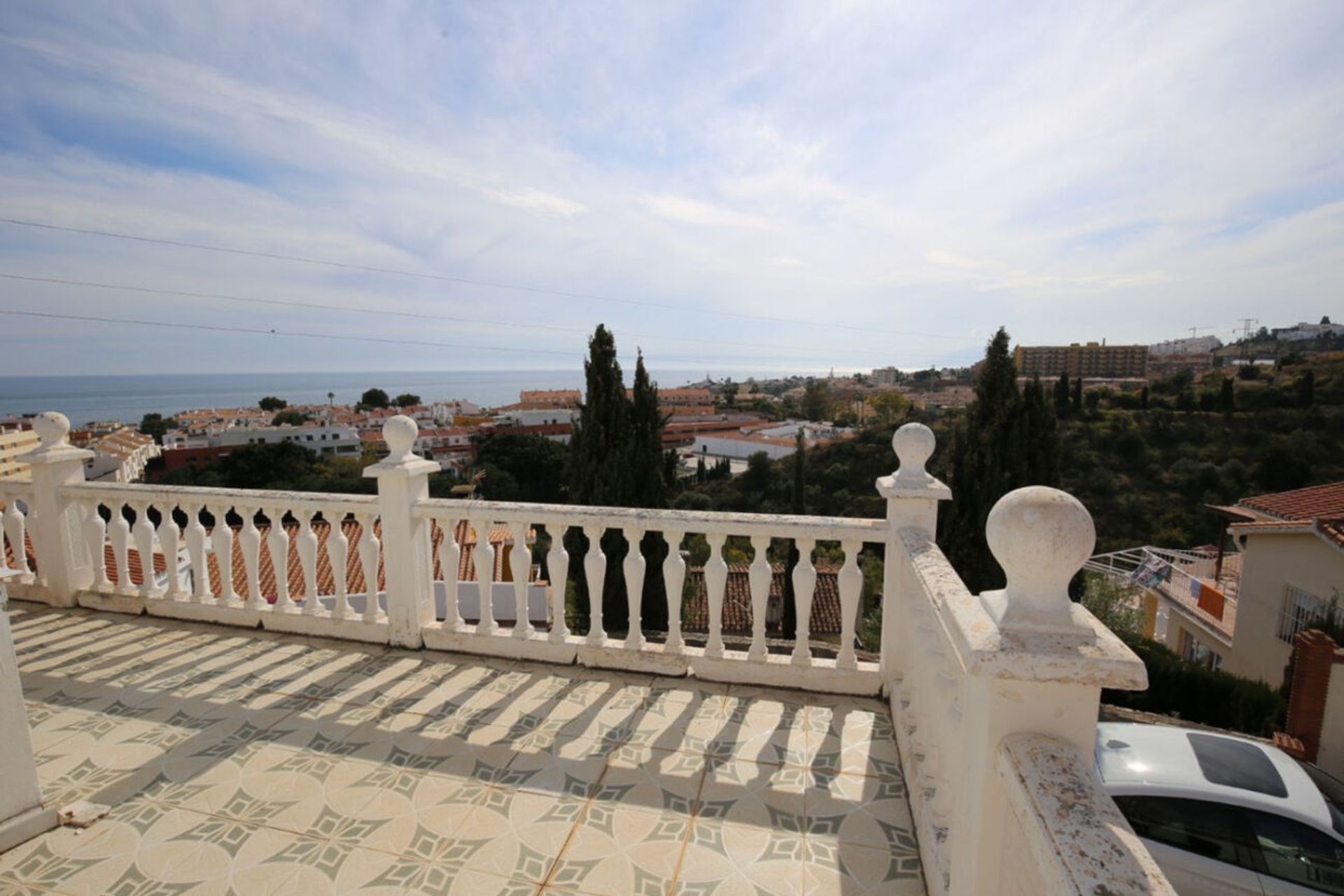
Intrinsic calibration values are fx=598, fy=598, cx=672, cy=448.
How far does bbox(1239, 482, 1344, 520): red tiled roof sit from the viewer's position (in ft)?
30.0

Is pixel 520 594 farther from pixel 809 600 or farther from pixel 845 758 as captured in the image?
pixel 845 758

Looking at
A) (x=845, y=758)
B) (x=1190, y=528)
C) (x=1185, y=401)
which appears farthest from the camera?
(x=1185, y=401)

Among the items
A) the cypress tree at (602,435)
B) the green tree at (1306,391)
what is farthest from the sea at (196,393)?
the green tree at (1306,391)

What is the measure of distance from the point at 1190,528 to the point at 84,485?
87.3ft

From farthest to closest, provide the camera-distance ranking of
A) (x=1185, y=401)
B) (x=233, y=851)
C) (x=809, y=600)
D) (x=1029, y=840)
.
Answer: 1. (x=1185, y=401)
2. (x=809, y=600)
3. (x=233, y=851)
4. (x=1029, y=840)

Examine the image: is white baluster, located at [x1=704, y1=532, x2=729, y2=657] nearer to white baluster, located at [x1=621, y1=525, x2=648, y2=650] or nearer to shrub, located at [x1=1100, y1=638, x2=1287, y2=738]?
white baluster, located at [x1=621, y1=525, x2=648, y2=650]

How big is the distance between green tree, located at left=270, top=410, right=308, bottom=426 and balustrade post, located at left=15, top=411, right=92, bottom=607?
36145mm

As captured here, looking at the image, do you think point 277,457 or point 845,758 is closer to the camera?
point 845,758

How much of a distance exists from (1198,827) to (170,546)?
6.04m

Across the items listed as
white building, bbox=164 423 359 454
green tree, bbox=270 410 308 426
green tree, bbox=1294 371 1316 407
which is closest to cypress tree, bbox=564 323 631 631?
white building, bbox=164 423 359 454

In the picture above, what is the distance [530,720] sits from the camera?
2607 mm

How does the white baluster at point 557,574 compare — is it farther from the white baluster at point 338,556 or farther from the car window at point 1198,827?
the car window at point 1198,827

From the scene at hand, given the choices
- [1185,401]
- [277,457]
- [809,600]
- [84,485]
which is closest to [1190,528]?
[1185,401]

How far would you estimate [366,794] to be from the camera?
7.01 ft
